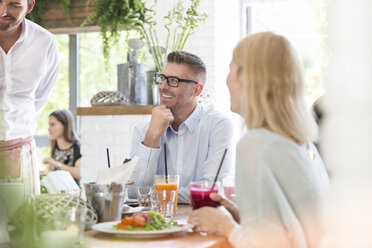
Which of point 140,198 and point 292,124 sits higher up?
point 292,124

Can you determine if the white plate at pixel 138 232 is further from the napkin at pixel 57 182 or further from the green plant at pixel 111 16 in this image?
the green plant at pixel 111 16

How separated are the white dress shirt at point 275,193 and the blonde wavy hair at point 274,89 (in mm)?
36

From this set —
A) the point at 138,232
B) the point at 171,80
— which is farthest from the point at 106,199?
the point at 171,80

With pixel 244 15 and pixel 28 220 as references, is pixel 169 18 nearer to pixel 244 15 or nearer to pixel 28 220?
pixel 244 15

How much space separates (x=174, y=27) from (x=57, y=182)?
7.52ft

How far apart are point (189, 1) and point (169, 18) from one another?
25 cm

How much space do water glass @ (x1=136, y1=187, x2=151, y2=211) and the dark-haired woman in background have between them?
2668mm

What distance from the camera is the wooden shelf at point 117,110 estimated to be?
333cm

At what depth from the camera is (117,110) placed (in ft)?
11.1

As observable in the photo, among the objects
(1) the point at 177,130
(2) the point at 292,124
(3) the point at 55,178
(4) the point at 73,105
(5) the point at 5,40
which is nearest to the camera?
(2) the point at 292,124

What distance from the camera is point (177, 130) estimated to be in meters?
2.26

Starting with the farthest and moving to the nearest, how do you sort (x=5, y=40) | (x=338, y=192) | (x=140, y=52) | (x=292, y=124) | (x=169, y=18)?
(x=140, y=52), (x=169, y=18), (x=5, y=40), (x=292, y=124), (x=338, y=192)

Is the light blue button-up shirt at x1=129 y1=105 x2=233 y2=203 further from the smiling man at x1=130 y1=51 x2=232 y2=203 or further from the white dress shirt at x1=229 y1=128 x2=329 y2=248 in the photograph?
the white dress shirt at x1=229 y1=128 x2=329 y2=248

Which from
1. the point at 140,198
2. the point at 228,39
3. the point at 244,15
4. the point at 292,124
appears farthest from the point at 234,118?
the point at 292,124
